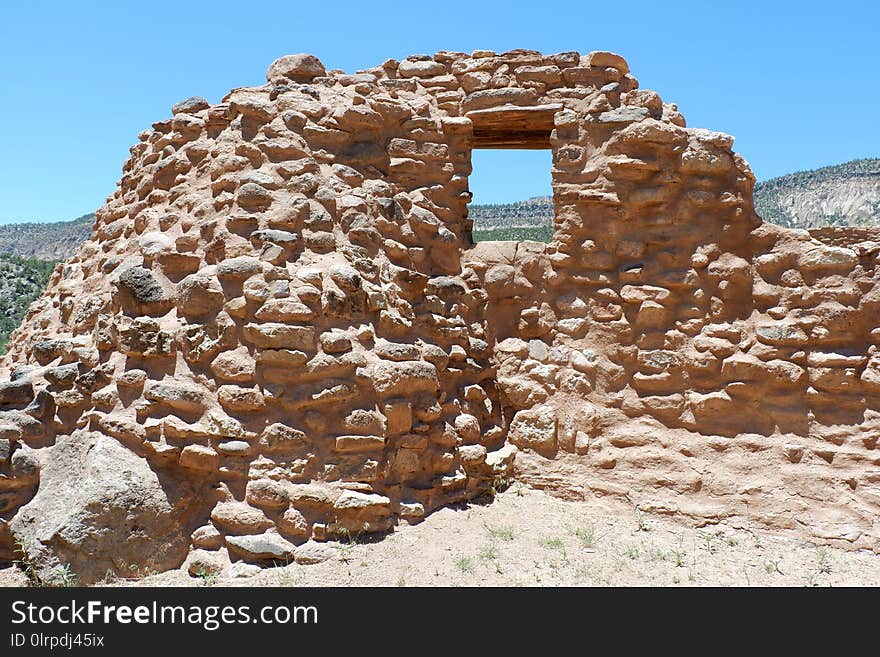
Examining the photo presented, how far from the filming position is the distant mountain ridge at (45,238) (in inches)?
1663

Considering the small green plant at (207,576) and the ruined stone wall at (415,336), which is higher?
the ruined stone wall at (415,336)

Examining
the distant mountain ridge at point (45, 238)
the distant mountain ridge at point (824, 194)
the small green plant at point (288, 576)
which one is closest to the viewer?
the small green plant at point (288, 576)

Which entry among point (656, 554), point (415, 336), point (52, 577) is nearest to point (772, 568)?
point (656, 554)

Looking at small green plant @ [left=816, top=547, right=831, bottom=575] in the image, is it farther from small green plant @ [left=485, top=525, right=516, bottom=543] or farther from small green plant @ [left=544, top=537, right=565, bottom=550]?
small green plant @ [left=485, top=525, right=516, bottom=543]

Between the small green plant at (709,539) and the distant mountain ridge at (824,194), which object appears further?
the distant mountain ridge at (824,194)

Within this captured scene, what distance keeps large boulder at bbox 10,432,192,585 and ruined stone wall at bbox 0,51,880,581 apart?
2cm

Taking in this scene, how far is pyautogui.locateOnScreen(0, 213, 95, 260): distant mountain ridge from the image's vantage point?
4225 centimetres

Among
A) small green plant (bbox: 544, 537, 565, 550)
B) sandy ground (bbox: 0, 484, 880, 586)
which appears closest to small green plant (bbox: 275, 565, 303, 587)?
sandy ground (bbox: 0, 484, 880, 586)

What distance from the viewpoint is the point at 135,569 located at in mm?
4270

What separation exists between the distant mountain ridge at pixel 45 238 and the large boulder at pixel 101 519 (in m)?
40.6

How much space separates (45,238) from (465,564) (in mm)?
47997

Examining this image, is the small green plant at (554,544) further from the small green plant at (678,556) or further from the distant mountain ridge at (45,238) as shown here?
the distant mountain ridge at (45,238)

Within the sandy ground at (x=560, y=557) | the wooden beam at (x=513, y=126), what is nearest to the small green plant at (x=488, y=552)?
the sandy ground at (x=560, y=557)
